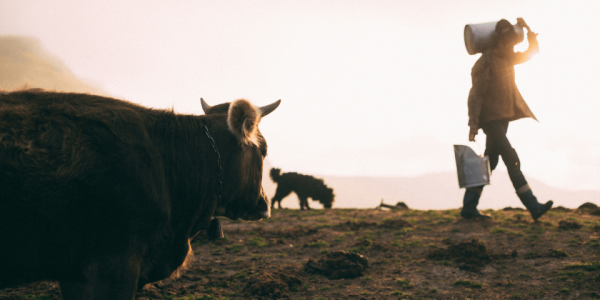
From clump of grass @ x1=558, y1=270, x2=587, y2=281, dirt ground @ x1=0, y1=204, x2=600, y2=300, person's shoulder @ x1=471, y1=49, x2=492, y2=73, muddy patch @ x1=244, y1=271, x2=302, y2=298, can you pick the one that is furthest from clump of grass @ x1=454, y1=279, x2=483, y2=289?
person's shoulder @ x1=471, y1=49, x2=492, y2=73

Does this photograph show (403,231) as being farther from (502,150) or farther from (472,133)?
(502,150)

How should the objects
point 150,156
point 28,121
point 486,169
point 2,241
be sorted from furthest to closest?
point 486,169 < point 150,156 < point 28,121 < point 2,241

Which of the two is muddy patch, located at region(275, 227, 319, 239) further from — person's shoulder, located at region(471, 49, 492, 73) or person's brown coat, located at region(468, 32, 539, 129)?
person's shoulder, located at region(471, 49, 492, 73)

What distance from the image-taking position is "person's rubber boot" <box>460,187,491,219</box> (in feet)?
25.7

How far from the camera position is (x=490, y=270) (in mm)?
5570

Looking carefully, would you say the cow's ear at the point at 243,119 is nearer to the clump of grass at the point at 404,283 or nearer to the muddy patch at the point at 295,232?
the clump of grass at the point at 404,283

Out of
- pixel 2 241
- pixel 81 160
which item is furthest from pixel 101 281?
pixel 81 160

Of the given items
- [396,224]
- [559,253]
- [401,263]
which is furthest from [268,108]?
[396,224]

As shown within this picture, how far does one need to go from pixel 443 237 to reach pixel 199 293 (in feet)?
14.9

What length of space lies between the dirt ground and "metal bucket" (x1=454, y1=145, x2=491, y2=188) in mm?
901

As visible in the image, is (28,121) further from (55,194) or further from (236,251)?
(236,251)

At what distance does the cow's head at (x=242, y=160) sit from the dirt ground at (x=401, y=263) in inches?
70.2

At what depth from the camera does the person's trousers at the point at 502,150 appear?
24.7 feet

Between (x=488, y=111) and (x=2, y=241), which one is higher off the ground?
(x=488, y=111)
